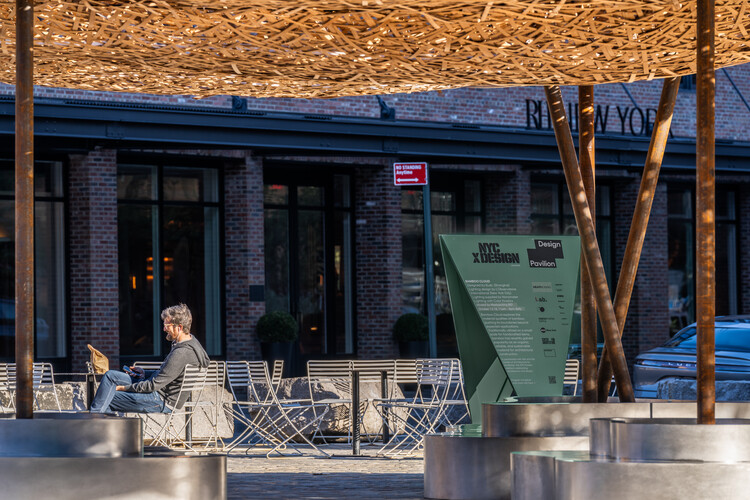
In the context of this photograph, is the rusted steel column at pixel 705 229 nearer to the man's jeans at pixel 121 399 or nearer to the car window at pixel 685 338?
the man's jeans at pixel 121 399

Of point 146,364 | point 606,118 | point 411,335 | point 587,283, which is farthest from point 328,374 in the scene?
point 606,118

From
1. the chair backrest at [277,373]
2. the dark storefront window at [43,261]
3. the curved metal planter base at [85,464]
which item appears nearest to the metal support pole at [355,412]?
the chair backrest at [277,373]

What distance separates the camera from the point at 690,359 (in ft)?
44.9

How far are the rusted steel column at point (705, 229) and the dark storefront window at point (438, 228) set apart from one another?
53.7ft

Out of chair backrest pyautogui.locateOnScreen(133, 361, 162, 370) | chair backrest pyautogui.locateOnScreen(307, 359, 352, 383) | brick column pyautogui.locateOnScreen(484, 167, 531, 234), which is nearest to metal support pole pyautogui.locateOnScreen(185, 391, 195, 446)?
chair backrest pyautogui.locateOnScreen(133, 361, 162, 370)

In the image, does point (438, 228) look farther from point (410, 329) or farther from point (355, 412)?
point (355, 412)

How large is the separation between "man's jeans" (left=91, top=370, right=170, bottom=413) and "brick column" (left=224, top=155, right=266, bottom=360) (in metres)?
9.17

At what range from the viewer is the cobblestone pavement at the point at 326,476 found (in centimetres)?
842

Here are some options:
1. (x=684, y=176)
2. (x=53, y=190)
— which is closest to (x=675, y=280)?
(x=684, y=176)

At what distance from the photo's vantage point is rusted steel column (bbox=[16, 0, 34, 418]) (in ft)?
17.1

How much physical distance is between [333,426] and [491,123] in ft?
Answer: 35.6

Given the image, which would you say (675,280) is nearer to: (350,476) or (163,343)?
(163,343)

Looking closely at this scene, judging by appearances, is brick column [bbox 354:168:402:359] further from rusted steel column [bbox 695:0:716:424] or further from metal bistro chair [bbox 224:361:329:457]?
rusted steel column [bbox 695:0:716:424]

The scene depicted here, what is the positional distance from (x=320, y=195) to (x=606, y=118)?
555 centimetres
